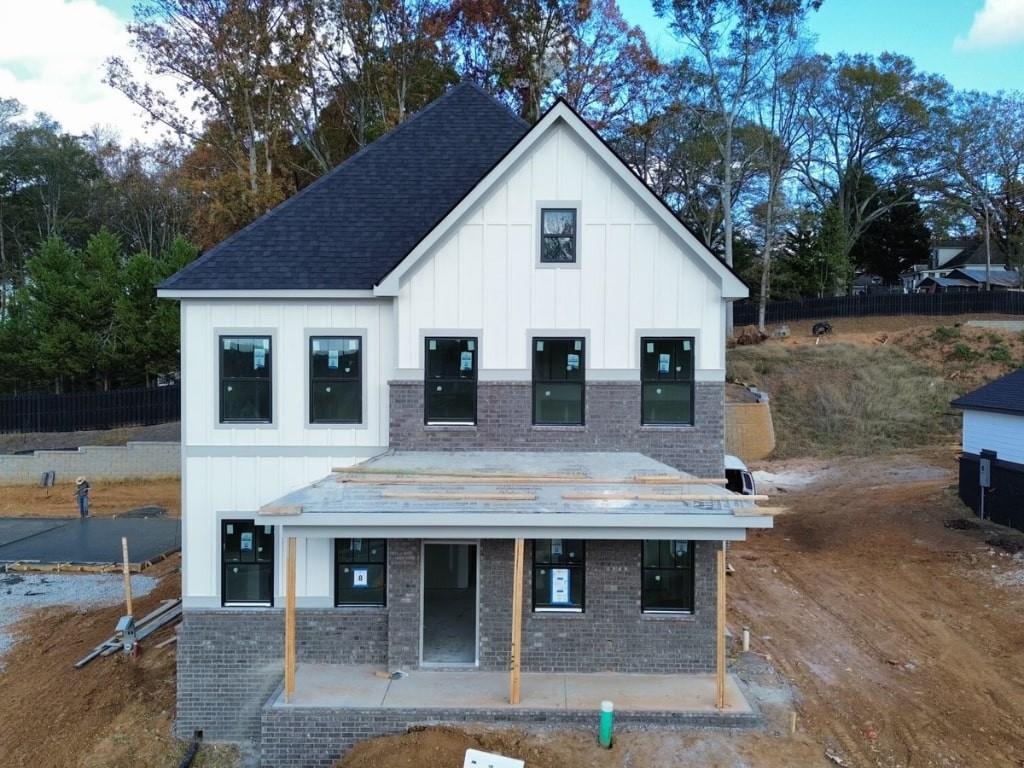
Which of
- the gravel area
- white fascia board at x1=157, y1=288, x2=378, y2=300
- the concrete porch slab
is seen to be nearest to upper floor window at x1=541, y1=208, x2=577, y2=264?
white fascia board at x1=157, y1=288, x2=378, y2=300

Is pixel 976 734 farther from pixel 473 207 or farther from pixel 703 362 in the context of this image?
pixel 473 207

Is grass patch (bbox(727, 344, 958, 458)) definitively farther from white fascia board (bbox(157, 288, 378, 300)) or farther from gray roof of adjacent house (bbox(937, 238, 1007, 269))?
gray roof of adjacent house (bbox(937, 238, 1007, 269))

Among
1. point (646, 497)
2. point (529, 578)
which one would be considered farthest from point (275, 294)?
point (646, 497)

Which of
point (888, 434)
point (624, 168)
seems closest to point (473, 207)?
point (624, 168)

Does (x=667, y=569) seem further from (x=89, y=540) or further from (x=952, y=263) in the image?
(x=952, y=263)

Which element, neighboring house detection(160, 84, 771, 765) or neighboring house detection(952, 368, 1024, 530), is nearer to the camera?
neighboring house detection(160, 84, 771, 765)

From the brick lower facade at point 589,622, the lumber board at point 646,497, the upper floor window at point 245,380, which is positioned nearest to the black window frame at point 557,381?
the brick lower facade at point 589,622

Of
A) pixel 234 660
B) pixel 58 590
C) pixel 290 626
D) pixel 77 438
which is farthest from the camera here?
pixel 77 438
